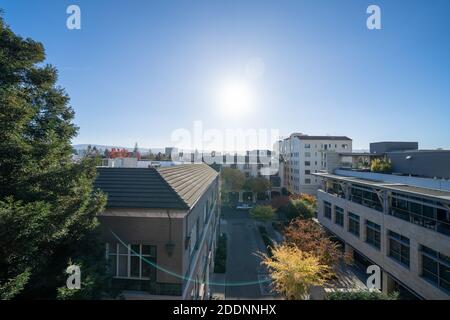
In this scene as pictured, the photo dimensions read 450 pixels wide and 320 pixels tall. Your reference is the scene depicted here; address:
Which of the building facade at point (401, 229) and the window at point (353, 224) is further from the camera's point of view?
the window at point (353, 224)

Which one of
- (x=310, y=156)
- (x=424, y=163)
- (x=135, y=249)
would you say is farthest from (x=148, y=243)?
(x=310, y=156)

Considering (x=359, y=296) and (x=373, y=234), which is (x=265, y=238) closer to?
(x=373, y=234)

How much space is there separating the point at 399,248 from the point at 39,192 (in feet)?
72.4

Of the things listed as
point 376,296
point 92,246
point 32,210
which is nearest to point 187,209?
point 92,246

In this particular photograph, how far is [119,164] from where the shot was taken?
19734mm

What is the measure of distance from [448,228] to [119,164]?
2146cm

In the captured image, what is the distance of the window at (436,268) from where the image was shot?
49.7 ft

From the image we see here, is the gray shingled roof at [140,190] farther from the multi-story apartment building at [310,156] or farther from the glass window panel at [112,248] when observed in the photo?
the multi-story apartment building at [310,156]

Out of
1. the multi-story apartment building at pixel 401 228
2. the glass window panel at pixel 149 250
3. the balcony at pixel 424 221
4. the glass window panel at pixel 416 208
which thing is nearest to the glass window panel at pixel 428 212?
the multi-story apartment building at pixel 401 228

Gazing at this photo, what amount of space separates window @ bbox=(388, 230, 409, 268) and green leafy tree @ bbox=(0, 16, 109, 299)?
19110 millimetres

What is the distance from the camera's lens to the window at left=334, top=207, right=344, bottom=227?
29203mm

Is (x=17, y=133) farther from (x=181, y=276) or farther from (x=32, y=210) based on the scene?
(x=181, y=276)

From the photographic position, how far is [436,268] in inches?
623

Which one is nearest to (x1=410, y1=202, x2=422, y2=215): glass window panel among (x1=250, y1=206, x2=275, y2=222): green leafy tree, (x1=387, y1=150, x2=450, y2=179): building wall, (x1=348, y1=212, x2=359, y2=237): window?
(x1=387, y1=150, x2=450, y2=179): building wall
